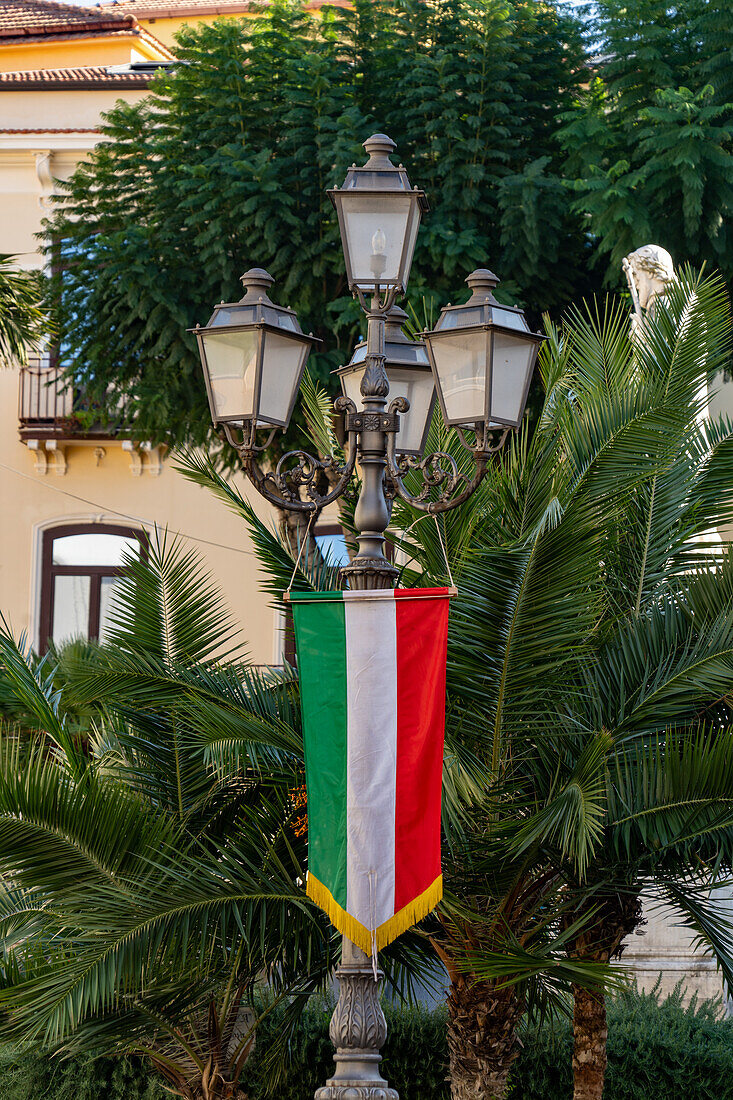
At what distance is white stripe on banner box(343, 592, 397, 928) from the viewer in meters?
5.39

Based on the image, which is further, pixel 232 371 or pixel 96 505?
pixel 96 505

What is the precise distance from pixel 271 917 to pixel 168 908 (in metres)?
0.63

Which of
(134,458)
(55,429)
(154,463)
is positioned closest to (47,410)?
(55,429)

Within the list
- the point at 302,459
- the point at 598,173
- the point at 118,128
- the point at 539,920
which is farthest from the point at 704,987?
the point at 118,128

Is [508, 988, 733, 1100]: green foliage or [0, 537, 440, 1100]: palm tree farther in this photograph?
[508, 988, 733, 1100]: green foliage

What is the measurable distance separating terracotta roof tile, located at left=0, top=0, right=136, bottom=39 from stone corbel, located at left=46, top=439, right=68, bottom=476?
7657 millimetres

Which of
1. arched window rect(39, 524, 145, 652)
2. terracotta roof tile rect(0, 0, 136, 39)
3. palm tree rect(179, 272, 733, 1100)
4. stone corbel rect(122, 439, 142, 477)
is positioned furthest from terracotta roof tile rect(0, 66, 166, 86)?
palm tree rect(179, 272, 733, 1100)

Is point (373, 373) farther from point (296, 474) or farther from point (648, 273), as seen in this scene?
point (648, 273)

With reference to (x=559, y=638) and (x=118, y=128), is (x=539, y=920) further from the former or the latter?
(x=118, y=128)

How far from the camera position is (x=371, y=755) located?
18.0 ft

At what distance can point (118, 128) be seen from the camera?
16031 mm

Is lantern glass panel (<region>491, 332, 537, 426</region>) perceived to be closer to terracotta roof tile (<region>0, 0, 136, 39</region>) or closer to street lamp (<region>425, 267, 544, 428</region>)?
street lamp (<region>425, 267, 544, 428</region>)

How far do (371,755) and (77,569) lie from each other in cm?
1572

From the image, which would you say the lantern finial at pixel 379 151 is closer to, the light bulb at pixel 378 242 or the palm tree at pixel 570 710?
the light bulb at pixel 378 242
